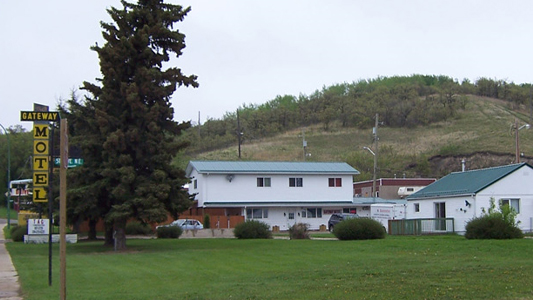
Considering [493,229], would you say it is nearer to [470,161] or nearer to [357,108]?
[470,161]

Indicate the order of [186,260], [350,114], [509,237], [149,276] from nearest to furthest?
1. [149,276]
2. [186,260]
3. [509,237]
4. [350,114]

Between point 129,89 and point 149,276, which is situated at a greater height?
point 129,89

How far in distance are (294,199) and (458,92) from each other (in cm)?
10276

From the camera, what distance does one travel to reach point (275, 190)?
56.5 m

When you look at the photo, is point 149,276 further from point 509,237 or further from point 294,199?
point 294,199

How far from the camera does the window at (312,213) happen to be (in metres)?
58.0

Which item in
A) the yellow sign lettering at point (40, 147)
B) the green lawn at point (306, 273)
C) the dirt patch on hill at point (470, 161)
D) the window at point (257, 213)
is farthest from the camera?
the dirt patch on hill at point (470, 161)

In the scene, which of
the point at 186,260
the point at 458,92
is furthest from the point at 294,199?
the point at 458,92

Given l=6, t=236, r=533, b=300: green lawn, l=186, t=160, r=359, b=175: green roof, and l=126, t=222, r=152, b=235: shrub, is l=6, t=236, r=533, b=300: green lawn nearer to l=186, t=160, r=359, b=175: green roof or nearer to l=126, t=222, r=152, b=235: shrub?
l=126, t=222, r=152, b=235: shrub

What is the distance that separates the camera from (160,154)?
29906mm

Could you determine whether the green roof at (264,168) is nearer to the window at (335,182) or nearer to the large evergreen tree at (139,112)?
the window at (335,182)

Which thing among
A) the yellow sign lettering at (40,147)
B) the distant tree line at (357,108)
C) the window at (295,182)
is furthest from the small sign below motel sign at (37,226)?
the distant tree line at (357,108)

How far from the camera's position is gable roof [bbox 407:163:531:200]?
38438 millimetres

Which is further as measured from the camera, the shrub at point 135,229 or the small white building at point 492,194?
the shrub at point 135,229
